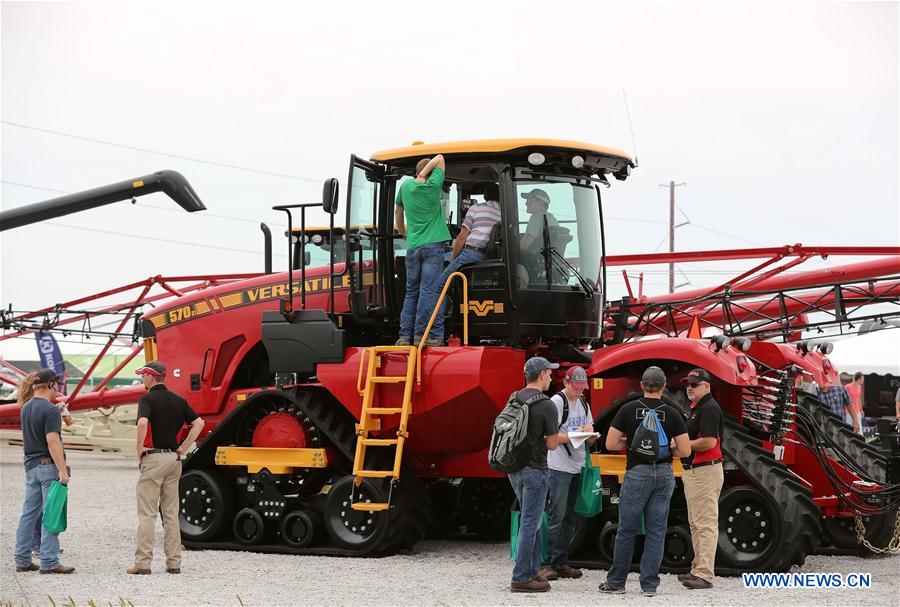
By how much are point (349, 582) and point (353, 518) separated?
1565 mm

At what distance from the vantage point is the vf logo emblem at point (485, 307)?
34.2 ft

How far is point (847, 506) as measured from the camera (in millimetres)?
9938

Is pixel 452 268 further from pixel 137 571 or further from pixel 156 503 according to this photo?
pixel 137 571

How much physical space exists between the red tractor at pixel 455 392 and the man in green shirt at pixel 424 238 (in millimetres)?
267

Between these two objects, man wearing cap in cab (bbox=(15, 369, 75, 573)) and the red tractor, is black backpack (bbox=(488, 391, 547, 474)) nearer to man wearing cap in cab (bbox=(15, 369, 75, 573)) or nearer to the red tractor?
the red tractor

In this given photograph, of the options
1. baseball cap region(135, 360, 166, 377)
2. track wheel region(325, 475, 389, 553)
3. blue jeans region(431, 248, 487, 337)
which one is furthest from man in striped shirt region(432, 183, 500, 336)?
baseball cap region(135, 360, 166, 377)

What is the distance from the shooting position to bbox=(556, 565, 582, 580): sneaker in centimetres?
918

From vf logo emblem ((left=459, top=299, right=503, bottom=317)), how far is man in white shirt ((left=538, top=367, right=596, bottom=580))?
1482 millimetres

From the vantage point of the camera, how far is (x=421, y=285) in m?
10.5

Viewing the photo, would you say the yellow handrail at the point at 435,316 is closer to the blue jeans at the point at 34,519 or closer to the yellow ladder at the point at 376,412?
the yellow ladder at the point at 376,412

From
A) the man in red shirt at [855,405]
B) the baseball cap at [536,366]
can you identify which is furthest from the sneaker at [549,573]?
the man in red shirt at [855,405]

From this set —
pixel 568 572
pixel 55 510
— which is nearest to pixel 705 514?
pixel 568 572

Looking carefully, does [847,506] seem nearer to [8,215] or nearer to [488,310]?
[488,310]

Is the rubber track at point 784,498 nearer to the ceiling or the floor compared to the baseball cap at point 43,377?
nearer to the floor
